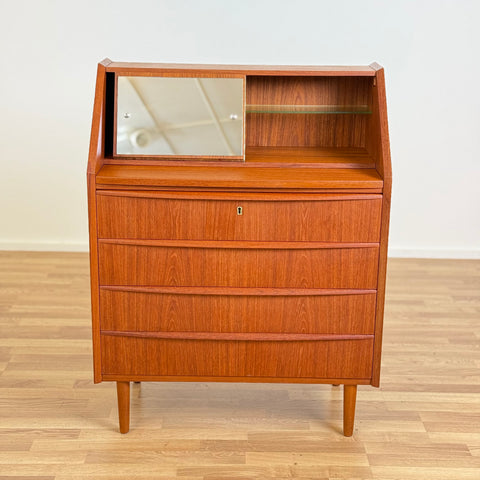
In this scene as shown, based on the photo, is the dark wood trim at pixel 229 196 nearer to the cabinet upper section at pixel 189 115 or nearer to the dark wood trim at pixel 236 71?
the cabinet upper section at pixel 189 115

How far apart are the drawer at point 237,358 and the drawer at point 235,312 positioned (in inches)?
2.0

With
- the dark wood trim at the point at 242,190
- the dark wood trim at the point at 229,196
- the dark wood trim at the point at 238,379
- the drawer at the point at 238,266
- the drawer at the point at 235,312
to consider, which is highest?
the dark wood trim at the point at 242,190

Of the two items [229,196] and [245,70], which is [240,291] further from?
[245,70]

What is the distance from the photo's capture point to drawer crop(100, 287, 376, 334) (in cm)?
239

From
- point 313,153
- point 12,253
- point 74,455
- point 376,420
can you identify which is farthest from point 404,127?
point 74,455

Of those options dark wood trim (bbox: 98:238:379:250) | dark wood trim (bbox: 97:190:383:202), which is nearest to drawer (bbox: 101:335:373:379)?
dark wood trim (bbox: 98:238:379:250)

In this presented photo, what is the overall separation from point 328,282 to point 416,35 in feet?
7.02

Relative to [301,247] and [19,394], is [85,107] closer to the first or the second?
[19,394]

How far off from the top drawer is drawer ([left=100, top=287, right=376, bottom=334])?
190 millimetres

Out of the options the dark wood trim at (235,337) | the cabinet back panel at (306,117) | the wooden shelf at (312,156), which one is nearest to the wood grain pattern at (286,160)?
Result: the wooden shelf at (312,156)

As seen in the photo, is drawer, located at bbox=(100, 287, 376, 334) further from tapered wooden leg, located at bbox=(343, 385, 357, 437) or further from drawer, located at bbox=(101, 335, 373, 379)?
tapered wooden leg, located at bbox=(343, 385, 357, 437)

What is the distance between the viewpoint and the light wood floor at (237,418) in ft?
7.88

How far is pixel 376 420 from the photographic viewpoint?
267 cm

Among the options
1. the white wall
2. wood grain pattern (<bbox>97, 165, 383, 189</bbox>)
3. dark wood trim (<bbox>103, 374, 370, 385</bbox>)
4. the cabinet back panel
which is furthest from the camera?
the white wall
